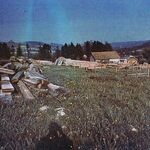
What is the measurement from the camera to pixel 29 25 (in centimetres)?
286

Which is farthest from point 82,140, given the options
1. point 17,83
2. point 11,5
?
point 11,5

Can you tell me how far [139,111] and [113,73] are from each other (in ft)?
1.05

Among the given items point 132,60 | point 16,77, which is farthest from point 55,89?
point 132,60

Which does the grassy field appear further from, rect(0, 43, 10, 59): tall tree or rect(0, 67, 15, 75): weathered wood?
rect(0, 43, 10, 59): tall tree

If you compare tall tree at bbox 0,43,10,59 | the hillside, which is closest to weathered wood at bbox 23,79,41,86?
tall tree at bbox 0,43,10,59

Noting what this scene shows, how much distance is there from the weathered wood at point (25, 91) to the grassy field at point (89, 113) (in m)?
0.03

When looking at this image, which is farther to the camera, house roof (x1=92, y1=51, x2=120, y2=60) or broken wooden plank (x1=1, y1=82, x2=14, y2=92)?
house roof (x1=92, y1=51, x2=120, y2=60)

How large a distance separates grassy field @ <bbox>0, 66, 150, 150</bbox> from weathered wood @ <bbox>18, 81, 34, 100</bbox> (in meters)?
0.03

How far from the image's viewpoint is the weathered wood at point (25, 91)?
281 centimetres

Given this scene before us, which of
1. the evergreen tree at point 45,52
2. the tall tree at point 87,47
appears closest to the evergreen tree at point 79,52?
the tall tree at point 87,47

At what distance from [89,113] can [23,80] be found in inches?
19.8

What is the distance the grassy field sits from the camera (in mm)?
2764

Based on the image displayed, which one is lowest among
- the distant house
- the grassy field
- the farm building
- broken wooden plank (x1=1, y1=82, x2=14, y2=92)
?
the grassy field

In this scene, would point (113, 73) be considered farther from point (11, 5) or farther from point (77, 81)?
point (11, 5)
